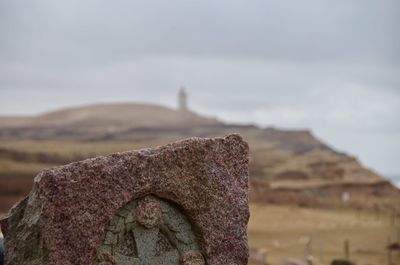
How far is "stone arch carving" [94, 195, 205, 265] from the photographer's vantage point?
7047 mm

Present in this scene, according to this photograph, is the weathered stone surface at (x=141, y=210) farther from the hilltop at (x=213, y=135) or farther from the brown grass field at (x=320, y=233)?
the hilltop at (x=213, y=135)

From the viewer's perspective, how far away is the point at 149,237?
726cm

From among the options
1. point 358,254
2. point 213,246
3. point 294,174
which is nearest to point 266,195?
point 294,174

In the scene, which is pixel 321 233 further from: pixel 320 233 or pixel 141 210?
pixel 141 210

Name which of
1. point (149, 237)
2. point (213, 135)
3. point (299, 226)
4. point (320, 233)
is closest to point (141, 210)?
point (149, 237)

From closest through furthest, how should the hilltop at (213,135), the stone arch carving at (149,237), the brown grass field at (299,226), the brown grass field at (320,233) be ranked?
the stone arch carving at (149,237) → the brown grass field at (320,233) → the brown grass field at (299,226) → the hilltop at (213,135)

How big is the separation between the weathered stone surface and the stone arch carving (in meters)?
0.01

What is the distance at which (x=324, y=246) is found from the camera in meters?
A: 24.1

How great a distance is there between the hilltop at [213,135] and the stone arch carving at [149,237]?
71.8ft

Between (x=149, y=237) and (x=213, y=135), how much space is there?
2125 inches

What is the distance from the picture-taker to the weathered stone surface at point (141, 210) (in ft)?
21.7

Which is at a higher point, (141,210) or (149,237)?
(141,210)

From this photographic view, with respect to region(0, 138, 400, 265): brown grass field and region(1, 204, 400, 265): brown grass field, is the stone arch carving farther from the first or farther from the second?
region(0, 138, 400, 265): brown grass field

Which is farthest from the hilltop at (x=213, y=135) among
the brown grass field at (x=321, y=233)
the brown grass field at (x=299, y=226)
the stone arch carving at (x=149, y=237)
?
the stone arch carving at (x=149, y=237)
